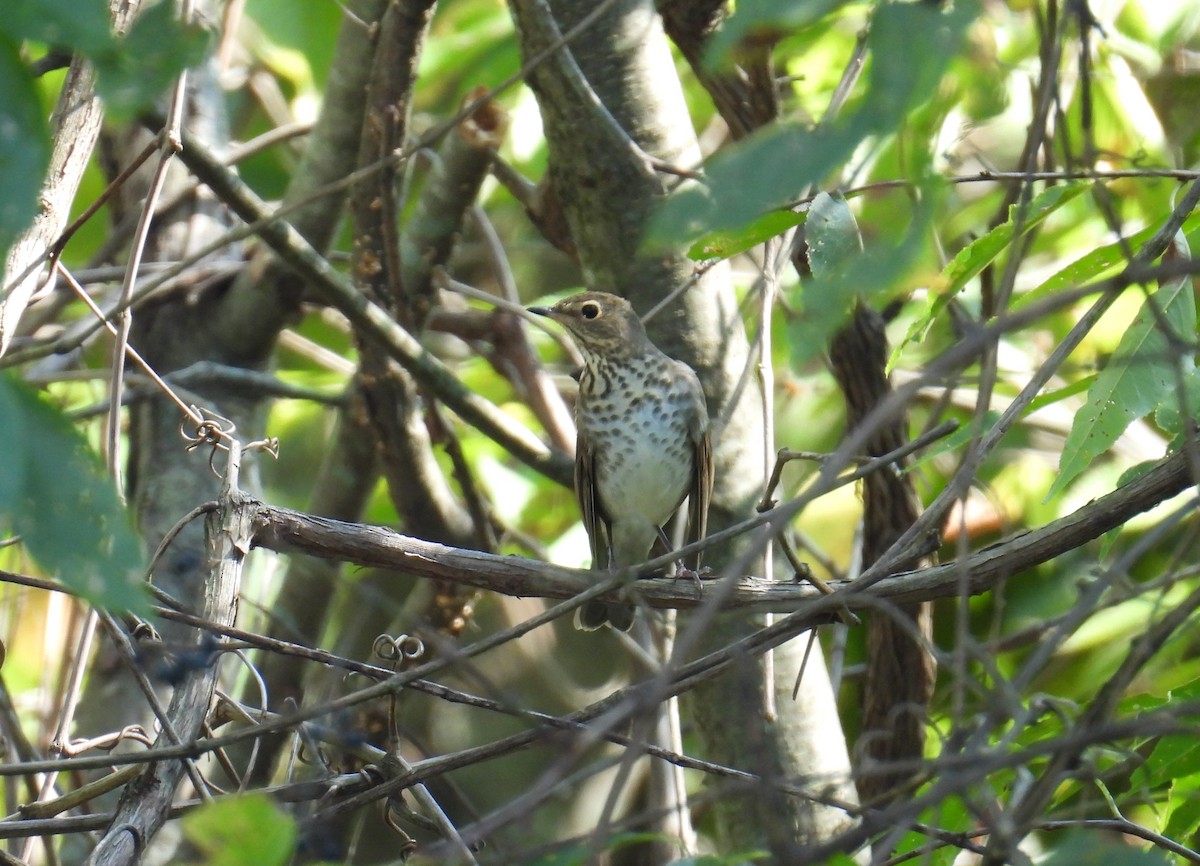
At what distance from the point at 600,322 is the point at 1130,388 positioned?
1.69 meters

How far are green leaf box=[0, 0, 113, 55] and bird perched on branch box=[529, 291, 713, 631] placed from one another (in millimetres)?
2344

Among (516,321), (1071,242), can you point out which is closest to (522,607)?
(516,321)

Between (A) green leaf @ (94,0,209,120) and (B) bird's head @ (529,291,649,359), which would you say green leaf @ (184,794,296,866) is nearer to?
(A) green leaf @ (94,0,209,120)

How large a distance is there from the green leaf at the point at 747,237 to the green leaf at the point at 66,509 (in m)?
1.12

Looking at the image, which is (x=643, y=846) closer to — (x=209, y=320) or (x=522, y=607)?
(x=522, y=607)

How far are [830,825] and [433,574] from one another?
4.44 feet

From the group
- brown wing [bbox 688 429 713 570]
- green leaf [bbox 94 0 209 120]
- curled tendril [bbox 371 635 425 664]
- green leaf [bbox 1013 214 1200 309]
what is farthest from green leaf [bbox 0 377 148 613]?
brown wing [bbox 688 429 713 570]

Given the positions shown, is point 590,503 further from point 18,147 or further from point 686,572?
point 18,147

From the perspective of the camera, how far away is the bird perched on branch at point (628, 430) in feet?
11.1

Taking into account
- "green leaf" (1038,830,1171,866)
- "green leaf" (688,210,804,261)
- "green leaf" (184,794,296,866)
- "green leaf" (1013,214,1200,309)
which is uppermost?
"green leaf" (688,210,804,261)

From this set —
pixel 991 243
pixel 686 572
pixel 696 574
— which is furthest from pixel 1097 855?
pixel 686 572

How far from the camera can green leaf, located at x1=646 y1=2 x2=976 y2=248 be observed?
3.31 ft

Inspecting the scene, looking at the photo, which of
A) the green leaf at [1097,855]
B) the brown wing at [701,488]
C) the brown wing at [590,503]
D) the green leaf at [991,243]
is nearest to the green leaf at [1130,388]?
the green leaf at [991,243]

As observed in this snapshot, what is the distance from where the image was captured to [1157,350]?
206cm
